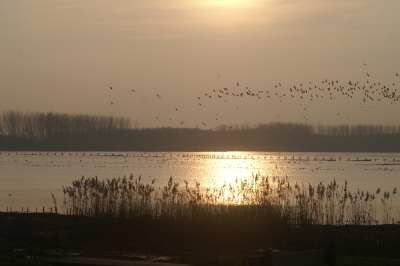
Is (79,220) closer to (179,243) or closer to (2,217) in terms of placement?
(2,217)

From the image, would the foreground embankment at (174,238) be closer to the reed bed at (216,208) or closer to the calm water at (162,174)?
the reed bed at (216,208)

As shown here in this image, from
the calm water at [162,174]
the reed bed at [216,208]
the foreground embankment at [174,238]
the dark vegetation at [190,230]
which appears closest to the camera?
the dark vegetation at [190,230]

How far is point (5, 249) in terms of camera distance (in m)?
11.1

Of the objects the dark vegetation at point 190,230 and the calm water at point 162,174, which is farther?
the calm water at point 162,174

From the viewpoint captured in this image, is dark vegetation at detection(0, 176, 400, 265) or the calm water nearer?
dark vegetation at detection(0, 176, 400, 265)

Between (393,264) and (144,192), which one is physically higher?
(144,192)

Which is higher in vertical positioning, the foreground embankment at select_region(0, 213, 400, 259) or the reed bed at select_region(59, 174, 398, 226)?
the reed bed at select_region(59, 174, 398, 226)

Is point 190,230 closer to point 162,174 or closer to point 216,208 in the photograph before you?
point 216,208

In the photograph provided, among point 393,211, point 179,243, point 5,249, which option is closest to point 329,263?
point 179,243

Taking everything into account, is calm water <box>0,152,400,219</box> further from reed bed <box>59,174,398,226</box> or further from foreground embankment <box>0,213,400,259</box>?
foreground embankment <box>0,213,400,259</box>

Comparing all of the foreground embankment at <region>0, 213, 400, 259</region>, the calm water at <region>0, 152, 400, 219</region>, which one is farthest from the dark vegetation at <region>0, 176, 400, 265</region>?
the calm water at <region>0, 152, 400, 219</region>

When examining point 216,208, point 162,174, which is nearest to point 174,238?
point 216,208

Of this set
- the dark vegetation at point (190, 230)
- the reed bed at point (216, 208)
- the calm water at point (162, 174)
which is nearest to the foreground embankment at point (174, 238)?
the dark vegetation at point (190, 230)

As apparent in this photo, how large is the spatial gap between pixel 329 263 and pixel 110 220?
9.94 m
